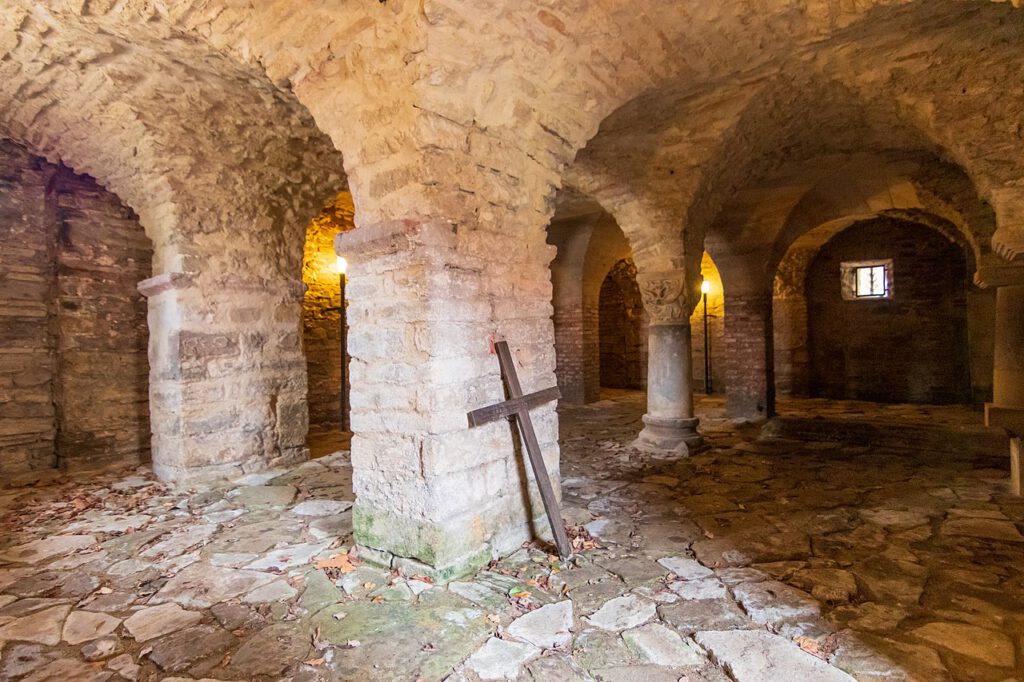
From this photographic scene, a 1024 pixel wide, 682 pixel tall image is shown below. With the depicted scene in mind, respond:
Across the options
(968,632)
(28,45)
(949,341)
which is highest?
(28,45)

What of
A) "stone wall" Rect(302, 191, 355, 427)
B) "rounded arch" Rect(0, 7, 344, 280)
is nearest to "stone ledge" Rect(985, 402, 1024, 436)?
"rounded arch" Rect(0, 7, 344, 280)

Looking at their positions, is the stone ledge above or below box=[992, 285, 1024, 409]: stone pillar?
below

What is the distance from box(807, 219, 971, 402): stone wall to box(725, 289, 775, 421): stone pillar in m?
3.70

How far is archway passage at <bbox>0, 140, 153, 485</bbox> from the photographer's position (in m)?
5.35

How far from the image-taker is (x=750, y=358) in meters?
8.66

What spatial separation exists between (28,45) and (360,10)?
7.69ft

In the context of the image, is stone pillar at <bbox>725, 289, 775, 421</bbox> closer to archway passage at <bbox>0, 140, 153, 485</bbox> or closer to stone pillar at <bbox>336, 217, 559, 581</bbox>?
stone pillar at <bbox>336, 217, 559, 581</bbox>

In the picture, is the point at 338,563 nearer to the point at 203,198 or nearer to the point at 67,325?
the point at 203,198

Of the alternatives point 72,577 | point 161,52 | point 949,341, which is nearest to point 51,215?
point 161,52

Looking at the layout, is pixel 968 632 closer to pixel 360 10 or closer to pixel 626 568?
pixel 626 568

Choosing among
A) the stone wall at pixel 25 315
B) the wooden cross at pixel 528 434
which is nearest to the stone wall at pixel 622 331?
the wooden cross at pixel 528 434

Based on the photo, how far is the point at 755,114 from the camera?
4.80m

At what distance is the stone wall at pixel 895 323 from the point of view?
405 inches

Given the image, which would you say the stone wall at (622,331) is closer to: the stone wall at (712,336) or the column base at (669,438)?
the stone wall at (712,336)
